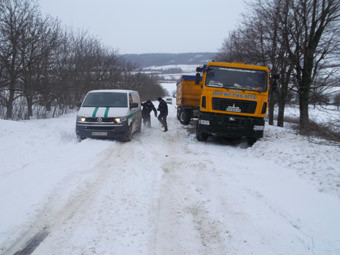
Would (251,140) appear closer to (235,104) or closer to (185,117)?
(235,104)

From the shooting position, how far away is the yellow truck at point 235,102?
359 inches

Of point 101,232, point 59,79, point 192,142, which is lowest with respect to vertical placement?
point 192,142

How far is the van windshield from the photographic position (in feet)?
31.6

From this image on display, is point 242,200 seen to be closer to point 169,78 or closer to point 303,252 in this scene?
point 303,252

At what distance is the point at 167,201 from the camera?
14.5ft

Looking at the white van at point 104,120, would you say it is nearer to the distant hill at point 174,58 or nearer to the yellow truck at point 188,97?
the yellow truck at point 188,97

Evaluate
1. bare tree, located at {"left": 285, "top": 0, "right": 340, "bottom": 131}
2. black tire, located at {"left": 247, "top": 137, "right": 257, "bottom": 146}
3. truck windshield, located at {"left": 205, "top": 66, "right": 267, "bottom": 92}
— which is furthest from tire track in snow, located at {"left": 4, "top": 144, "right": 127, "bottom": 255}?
bare tree, located at {"left": 285, "top": 0, "right": 340, "bottom": 131}

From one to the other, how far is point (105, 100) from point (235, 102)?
494 cm

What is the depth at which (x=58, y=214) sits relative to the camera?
3.83 metres

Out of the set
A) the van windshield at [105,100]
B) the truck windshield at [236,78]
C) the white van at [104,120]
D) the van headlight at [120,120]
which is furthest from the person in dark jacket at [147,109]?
the truck windshield at [236,78]

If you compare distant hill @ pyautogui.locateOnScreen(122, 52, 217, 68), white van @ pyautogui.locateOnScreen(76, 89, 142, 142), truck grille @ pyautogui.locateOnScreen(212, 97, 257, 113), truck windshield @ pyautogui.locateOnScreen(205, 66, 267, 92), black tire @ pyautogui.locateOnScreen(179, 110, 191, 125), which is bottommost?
black tire @ pyautogui.locateOnScreen(179, 110, 191, 125)

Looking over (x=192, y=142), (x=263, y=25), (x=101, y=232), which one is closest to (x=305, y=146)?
(x=192, y=142)

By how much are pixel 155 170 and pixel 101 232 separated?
285 centimetres

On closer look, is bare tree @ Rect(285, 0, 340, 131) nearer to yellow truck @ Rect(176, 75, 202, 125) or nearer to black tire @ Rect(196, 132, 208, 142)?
black tire @ Rect(196, 132, 208, 142)
